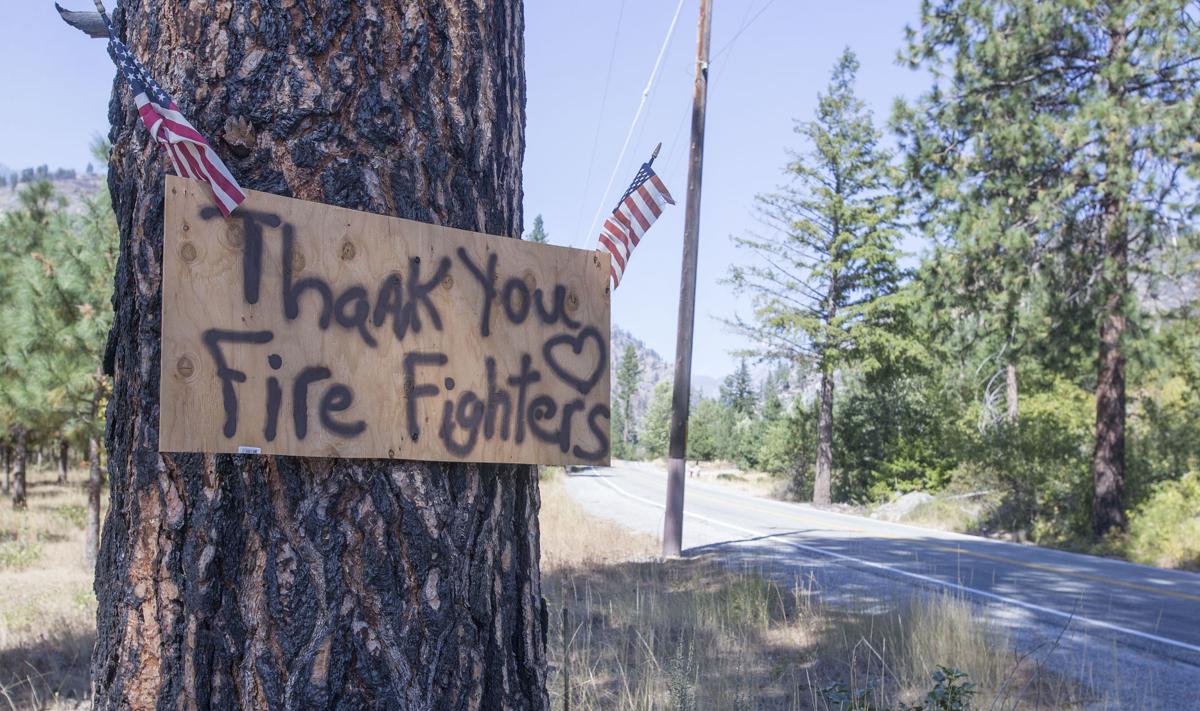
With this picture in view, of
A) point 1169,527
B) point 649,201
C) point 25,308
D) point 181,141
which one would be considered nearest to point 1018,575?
point 1169,527

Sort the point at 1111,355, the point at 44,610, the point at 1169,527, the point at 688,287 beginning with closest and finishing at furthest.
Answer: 1. the point at 44,610
2. the point at 688,287
3. the point at 1169,527
4. the point at 1111,355

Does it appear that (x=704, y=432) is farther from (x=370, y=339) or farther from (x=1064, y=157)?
(x=370, y=339)

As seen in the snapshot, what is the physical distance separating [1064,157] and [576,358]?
15021 mm

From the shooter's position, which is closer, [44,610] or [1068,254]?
[44,610]

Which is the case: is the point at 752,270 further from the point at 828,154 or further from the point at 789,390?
the point at 789,390

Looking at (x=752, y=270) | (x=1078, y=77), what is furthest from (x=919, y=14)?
(x=752, y=270)

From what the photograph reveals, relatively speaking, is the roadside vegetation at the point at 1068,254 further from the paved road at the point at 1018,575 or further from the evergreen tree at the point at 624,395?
the evergreen tree at the point at 624,395

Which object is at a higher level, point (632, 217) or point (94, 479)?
point (632, 217)

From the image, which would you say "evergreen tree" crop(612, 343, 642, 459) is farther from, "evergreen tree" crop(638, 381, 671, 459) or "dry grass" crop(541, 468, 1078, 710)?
"dry grass" crop(541, 468, 1078, 710)

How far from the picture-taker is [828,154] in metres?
26.6

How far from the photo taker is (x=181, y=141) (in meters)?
1.55

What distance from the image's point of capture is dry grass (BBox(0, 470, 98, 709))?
16.0 ft

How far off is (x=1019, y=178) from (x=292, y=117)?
49.3 ft

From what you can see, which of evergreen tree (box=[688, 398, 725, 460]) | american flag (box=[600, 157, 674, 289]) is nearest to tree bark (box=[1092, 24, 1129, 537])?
american flag (box=[600, 157, 674, 289])
